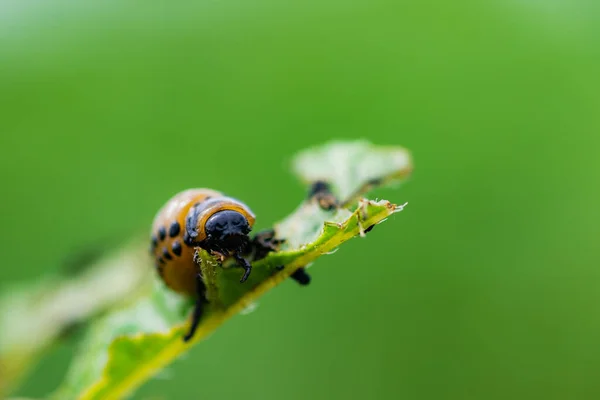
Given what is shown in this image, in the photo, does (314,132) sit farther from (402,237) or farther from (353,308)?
(353,308)

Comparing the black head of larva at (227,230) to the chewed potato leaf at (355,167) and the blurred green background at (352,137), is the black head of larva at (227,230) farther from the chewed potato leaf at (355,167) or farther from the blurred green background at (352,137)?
the blurred green background at (352,137)

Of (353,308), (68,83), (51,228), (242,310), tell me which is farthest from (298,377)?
(68,83)

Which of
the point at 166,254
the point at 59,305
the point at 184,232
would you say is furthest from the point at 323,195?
the point at 59,305

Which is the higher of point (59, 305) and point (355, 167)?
point (59, 305)

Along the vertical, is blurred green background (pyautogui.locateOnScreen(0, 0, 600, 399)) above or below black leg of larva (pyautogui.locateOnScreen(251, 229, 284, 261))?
above

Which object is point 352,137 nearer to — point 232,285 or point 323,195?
point 323,195

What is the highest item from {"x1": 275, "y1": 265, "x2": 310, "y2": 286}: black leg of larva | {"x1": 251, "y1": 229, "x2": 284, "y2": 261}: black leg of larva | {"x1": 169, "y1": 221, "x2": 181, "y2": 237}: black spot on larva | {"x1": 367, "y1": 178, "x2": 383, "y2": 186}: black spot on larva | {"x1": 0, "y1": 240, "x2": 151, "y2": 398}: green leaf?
{"x1": 0, "y1": 240, "x2": 151, "y2": 398}: green leaf

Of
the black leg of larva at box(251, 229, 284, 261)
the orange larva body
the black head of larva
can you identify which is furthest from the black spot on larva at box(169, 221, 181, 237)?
the black leg of larva at box(251, 229, 284, 261)

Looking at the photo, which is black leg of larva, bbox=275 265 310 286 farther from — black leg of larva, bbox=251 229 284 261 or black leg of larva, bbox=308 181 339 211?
black leg of larva, bbox=308 181 339 211
